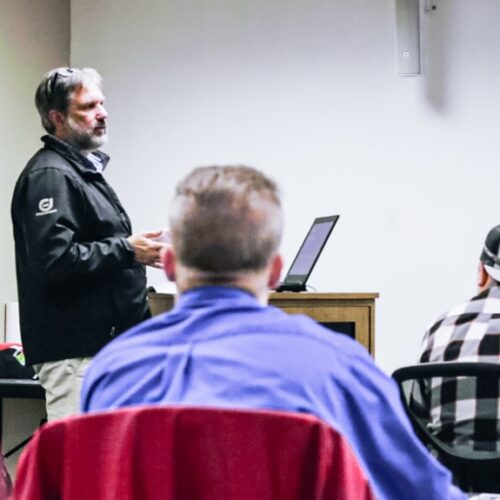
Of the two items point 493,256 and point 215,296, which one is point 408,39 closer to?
point 493,256

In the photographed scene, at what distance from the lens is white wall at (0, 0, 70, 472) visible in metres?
4.46

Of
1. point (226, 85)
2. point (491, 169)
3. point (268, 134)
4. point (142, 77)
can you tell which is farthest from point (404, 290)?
point (142, 77)

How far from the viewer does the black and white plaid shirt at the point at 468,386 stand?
1.92 meters

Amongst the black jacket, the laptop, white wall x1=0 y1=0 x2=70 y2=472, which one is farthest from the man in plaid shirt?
white wall x1=0 y1=0 x2=70 y2=472

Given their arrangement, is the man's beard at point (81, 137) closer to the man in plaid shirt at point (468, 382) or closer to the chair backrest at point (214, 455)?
the man in plaid shirt at point (468, 382)

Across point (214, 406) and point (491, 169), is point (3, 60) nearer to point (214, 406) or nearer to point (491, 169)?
point (491, 169)

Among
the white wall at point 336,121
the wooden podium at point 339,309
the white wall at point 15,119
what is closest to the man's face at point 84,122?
the wooden podium at point 339,309

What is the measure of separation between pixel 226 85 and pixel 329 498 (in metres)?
4.42

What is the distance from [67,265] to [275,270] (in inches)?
60.8

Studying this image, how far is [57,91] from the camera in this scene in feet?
9.47

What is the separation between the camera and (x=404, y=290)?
16.2 ft

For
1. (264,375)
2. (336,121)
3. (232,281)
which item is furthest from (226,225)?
(336,121)

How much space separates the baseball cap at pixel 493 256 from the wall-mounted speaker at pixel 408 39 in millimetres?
2981

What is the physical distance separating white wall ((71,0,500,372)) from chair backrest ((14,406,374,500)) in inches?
160
